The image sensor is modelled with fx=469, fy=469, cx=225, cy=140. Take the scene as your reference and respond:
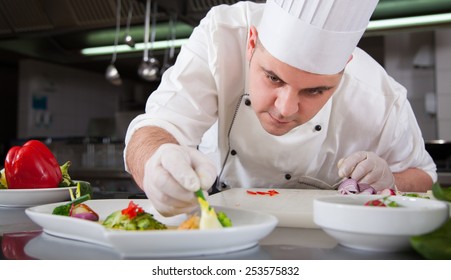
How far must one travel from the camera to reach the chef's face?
1055 mm

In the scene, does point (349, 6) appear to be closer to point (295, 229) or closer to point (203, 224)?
point (295, 229)

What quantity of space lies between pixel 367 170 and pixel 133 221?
0.68 metres

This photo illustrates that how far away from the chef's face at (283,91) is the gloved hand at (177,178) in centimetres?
36

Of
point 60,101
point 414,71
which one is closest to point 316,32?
point 414,71

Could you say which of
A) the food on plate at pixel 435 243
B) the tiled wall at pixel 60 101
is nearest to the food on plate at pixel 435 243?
the food on plate at pixel 435 243

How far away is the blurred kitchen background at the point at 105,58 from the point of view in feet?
11.2

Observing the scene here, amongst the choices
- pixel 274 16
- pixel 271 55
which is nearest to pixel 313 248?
pixel 271 55

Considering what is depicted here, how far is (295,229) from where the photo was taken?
84 centimetres

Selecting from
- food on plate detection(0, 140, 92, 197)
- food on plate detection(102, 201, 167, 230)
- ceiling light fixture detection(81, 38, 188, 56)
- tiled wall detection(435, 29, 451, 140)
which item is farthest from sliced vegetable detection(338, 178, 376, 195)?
tiled wall detection(435, 29, 451, 140)

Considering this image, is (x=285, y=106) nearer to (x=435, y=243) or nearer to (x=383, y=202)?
(x=383, y=202)

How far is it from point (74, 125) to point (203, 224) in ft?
19.9

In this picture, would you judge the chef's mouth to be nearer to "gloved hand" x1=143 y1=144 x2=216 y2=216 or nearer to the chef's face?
the chef's face

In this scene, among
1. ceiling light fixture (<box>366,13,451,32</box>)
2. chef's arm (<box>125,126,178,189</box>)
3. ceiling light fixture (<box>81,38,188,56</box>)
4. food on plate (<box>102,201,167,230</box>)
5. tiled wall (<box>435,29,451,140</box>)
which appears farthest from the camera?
tiled wall (<box>435,29,451,140</box>)

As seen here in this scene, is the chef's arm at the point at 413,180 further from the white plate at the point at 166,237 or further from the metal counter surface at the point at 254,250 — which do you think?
the white plate at the point at 166,237
